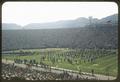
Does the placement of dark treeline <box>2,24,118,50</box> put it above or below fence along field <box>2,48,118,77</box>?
above

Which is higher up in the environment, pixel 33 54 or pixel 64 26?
pixel 64 26

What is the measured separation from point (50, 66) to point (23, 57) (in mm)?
320

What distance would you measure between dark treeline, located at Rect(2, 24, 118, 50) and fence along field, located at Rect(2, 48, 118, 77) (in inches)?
2.2

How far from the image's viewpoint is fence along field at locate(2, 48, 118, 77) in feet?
9.15

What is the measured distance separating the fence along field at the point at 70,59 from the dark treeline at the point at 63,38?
0.19ft

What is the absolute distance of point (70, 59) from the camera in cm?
279

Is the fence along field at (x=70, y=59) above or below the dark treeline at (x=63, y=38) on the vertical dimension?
below

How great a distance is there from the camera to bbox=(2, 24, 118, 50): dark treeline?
2.78 m

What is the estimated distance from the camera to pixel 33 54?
2787mm

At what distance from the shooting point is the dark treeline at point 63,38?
110 inches

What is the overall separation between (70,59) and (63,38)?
247 millimetres

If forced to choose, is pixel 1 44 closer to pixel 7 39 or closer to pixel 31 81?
pixel 7 39

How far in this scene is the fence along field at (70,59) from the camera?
2789mm

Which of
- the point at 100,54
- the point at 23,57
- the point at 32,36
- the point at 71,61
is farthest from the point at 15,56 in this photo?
the point at 100,54
